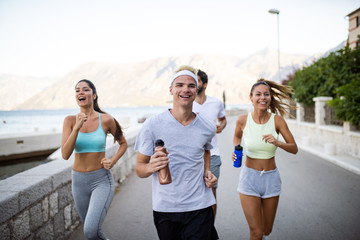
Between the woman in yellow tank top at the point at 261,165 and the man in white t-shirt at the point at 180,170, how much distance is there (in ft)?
3.37

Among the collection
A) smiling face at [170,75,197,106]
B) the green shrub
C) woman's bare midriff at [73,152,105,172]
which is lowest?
woman's bare midriff at [73,152,105,172]

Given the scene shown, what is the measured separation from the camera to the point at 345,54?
1348cm

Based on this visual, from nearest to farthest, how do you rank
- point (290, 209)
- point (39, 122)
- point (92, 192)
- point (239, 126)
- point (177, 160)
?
1. point (177, 160)
2. point (92, 192)
3. point (239, 126)
4. point (290, 209)
5. point (39, 122)

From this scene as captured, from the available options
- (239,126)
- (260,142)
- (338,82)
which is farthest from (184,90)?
(338,82)

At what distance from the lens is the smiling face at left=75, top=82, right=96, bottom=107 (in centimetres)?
341

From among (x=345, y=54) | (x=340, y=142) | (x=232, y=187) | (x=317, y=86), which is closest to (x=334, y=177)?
(x=232, y=187)

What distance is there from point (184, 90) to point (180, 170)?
0.67m

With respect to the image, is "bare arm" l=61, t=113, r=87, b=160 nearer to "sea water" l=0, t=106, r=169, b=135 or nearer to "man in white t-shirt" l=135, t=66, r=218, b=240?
"man in white t-shirt" l=135, t=66, r=218, b=240

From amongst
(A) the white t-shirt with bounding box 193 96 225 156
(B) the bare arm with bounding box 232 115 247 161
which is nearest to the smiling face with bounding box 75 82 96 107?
(A) the white t-shirt with bounding box 193 96 225 156

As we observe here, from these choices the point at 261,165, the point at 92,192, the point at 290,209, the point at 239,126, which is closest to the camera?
the point at 92,192

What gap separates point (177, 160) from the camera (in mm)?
2207

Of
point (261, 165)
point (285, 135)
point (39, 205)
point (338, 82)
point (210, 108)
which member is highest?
point (338, 82)

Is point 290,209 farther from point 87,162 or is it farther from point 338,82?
point 338,82

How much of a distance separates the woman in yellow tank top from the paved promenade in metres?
1.00
